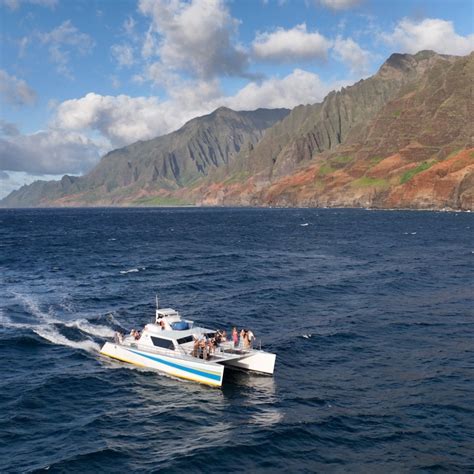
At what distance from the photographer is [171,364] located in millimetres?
35219

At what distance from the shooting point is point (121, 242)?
387 ft

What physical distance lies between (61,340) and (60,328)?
10.5ft

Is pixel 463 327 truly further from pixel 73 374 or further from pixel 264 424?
pixel 73 374

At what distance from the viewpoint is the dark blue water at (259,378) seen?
24.7 m

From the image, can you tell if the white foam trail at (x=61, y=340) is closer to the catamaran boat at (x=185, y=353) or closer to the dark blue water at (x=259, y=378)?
the dark blue water at (x=259, y=378)

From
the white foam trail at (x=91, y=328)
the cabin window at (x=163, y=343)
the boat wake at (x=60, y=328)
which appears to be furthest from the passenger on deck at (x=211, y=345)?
the white foam trail at (x=91, y=328)

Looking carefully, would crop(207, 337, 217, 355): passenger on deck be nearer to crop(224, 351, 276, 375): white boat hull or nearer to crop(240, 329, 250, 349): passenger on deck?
crop(224, 351, 276, 375): white boat hull

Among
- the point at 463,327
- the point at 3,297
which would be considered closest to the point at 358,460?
the point at 463,327

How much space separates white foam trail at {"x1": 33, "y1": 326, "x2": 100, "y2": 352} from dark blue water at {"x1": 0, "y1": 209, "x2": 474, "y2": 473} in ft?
0.75

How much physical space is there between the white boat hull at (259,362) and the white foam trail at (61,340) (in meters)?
12.5

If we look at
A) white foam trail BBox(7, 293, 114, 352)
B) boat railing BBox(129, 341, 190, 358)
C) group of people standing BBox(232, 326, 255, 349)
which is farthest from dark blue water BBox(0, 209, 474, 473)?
group of people standing BBox(232, 326, 255, 349)

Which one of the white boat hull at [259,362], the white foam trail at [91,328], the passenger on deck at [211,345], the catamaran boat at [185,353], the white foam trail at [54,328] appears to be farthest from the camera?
the white foam trail at [91,328]

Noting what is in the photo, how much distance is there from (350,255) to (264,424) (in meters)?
64.8

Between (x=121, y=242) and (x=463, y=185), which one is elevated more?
(x=463, y=185)
